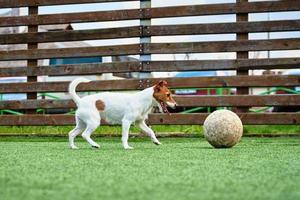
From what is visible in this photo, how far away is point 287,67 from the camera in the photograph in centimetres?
842

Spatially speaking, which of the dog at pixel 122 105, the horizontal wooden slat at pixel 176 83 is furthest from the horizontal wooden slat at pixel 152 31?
the dog at pixel 122 105

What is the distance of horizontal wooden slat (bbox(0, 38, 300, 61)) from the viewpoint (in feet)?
27.4

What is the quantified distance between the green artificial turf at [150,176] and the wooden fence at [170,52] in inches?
129

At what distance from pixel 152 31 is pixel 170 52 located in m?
0.44

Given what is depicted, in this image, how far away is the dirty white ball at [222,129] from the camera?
610 centimetres

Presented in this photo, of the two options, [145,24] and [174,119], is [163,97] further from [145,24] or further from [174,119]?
[145,24]

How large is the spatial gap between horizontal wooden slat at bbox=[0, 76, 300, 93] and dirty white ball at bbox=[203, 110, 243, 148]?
89.3 inches

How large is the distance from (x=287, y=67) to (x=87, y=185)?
5865mm

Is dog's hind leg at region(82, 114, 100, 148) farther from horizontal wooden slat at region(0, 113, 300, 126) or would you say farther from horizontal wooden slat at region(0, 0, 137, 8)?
horizontal wooden slat at region(0, 0, 137, 8)

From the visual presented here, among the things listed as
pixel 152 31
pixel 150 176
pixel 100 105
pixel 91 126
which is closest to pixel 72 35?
pixel 152 31

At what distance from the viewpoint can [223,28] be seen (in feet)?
28.0

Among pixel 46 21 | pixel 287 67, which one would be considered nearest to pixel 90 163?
pixel 287 67

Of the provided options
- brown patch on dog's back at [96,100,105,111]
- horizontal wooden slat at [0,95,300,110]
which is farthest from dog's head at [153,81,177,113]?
horizontal wooden slat at [0,95,300,110]

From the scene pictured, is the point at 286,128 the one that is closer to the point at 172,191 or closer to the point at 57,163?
the point at 57,163
